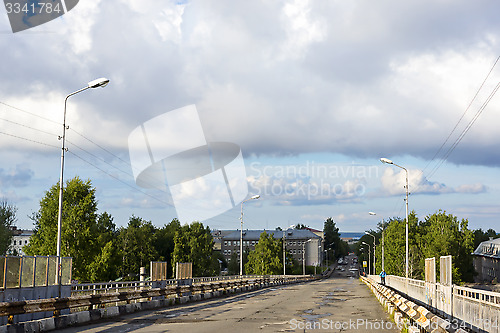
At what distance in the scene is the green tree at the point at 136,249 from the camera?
117188 mm

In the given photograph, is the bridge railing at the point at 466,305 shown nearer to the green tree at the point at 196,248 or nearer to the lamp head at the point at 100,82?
the lamp head at the point at 100,82

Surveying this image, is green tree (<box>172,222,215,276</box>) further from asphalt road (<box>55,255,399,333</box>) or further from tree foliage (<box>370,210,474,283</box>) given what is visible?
asphalt road (<box>55,255,399,333</box>)

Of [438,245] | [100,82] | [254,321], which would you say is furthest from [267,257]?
[254,321]

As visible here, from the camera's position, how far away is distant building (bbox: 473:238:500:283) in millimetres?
115363

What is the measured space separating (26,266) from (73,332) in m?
3.33

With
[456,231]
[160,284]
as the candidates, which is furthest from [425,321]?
[456,231]

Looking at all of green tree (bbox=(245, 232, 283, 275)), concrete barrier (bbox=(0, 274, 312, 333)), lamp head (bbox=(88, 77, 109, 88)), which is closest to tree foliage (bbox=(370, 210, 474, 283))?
green tree (bbox=(245, 232, 283, 275))

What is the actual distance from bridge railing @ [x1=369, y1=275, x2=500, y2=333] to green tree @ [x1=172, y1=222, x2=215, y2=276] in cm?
9371

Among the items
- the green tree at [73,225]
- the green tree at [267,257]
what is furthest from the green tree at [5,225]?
the green tree at [267,257]

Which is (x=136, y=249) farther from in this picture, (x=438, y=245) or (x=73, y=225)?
(x=438, y=245)

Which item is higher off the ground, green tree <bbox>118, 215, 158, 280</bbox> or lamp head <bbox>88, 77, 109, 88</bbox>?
lamp head <bbox>88, 77, 109, 88</bbox>

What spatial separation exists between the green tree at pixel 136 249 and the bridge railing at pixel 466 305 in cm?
9990

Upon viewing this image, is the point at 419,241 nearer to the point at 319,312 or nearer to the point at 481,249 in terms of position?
the point at 481,249

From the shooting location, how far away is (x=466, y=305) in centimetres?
1477
